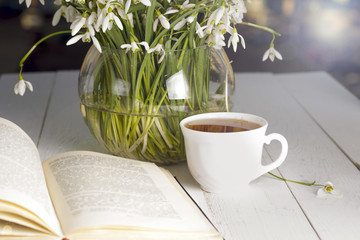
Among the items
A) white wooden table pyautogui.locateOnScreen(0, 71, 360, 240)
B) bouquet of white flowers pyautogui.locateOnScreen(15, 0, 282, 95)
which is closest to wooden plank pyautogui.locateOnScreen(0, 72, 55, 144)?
white wooden table pyautogui.locateOnScreen(0, 71, 360, 240)

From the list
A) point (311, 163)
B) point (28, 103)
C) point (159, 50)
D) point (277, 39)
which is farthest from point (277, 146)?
point (277, 39)

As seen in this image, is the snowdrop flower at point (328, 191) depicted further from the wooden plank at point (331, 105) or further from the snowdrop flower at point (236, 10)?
the snowdrop flower at point (236, 10)

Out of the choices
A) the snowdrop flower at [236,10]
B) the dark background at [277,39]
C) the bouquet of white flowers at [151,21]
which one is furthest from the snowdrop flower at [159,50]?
the dark background at [277,39]

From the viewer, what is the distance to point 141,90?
802mm

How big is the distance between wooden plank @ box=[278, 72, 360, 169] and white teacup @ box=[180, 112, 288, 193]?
9.3 inches

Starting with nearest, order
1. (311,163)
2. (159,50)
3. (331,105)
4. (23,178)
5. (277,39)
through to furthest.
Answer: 1. (23,178)
2. (159,50)
3. (311,163)
4. (331,105)
5. (277,39)

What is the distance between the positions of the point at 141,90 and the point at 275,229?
284 mm

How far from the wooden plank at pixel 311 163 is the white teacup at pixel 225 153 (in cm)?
7

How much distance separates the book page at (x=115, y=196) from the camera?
61 centimetres

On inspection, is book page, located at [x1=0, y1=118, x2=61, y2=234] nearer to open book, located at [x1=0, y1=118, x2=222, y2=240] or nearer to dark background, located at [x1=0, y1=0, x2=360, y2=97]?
open book, located at [x1=0, y1=118, x2=222, y2=240]

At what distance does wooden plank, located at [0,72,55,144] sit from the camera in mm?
1148

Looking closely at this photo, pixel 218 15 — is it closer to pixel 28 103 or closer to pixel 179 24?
pixel 179 24

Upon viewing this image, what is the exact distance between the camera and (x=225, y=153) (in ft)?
2.39

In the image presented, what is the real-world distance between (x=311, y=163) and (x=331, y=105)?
43 centimetres
